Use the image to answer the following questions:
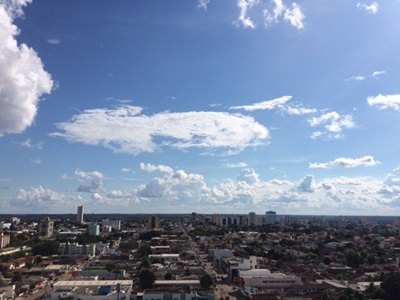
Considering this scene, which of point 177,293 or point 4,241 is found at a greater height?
point 4,241

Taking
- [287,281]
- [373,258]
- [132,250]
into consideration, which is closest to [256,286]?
[287,281]

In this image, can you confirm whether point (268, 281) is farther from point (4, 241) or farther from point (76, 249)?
point (4, 241)

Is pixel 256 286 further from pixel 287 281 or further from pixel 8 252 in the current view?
pixel 8 252

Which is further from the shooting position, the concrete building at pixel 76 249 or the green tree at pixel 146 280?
the concrete building at pixel 76 249

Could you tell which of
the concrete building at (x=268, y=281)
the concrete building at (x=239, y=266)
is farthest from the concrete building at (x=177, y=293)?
the concrete building at (x=239, y=266)

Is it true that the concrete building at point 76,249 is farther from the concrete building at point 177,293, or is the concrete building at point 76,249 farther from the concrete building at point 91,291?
the concrete building at point 177,293

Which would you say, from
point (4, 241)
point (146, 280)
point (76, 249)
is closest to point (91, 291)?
point (146, 280)
